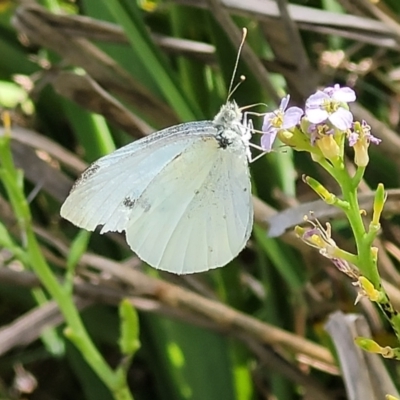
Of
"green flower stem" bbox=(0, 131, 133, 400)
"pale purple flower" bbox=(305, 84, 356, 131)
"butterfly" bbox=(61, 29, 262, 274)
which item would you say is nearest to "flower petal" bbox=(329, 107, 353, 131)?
"pale purple flower" bbox=(305, 84, 356, 131)

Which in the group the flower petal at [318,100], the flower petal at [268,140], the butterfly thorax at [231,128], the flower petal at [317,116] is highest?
the flower petal at [318,100]

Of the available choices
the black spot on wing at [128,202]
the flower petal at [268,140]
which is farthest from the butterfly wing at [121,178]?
the flower petal at [268,140]

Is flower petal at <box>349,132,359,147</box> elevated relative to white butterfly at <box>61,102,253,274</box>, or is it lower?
elevated

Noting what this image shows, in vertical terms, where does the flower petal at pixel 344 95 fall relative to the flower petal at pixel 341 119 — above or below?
above

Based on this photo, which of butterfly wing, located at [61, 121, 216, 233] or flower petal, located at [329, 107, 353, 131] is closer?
flower petal, located at [329, 107, 353, 131]

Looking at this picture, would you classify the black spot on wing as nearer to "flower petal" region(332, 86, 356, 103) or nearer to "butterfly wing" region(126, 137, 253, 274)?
"butterfly wing" region(126, 137, 253, 274)

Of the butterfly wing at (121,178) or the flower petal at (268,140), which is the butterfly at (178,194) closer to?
the butterfly wing at (121,178)

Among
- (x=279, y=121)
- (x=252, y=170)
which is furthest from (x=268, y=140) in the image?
(x=252, y=170)
